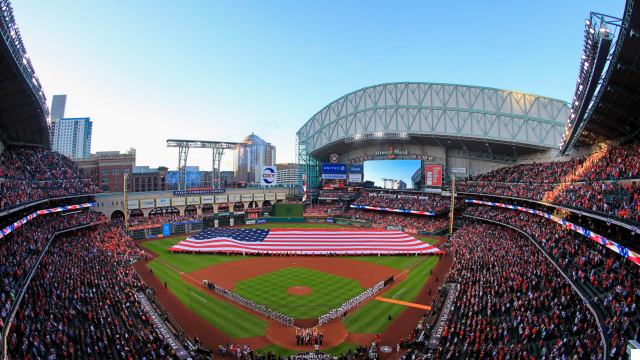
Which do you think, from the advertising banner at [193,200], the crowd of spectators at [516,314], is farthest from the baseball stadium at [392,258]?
the advertising banner at [193,200]

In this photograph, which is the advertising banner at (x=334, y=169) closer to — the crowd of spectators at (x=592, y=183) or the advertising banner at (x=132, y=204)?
the crowd of spectators at (x=592, y=183)

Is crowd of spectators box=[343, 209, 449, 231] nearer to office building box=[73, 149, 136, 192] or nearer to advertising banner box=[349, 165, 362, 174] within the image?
advertising banner box=[349, 165, 362, 174]

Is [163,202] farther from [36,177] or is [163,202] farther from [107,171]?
[107,171]

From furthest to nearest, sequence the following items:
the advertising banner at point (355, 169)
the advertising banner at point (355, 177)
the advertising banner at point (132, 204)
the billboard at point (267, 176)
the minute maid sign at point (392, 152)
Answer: the advertising banner at point (355, 177) → the advertising banner at point (355, 169) → the billboard at point (267, 176) → the minute maid sign at point (392, 152) → the advertising banner at point (132, 204)

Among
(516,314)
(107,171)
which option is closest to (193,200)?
(107,171)

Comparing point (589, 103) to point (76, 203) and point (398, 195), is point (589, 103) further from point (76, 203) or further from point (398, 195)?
point (76, 203)

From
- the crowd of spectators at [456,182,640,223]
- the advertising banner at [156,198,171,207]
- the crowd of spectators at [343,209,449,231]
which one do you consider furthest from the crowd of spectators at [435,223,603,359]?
the advertising banner at [156,198,171,207]

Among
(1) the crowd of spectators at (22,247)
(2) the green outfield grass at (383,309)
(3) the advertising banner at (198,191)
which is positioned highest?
(3) the advertising banner at (198,191)

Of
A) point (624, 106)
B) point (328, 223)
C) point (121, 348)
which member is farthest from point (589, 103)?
point (328, 223)
